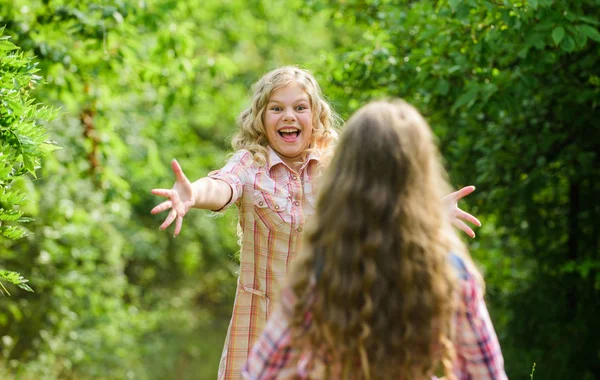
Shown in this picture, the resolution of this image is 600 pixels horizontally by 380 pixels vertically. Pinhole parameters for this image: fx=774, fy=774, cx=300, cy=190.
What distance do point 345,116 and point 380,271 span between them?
368 cm

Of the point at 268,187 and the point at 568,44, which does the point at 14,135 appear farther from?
Result: the point at 568,44

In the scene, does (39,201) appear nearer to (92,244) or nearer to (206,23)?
(92,244)

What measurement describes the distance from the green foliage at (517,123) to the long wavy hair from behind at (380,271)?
2.02 meters

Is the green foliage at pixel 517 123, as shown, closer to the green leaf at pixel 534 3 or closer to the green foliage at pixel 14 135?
the green leaf at pixel 534 3

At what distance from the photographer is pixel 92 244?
29.0ft

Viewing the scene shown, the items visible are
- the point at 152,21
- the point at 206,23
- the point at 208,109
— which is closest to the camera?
the point at 152,21

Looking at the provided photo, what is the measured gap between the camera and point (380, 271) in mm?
1918

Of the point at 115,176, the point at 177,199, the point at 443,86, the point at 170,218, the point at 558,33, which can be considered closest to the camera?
the point at 170,218

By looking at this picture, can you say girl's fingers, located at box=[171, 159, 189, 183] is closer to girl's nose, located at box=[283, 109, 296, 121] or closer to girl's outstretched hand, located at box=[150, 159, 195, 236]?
girl's outstretched hand, located at box=[150, 159, 195, 236]

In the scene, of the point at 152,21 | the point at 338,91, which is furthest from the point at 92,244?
the point at 338,91

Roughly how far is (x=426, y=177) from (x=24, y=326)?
629 cm

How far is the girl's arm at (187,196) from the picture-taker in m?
2.37

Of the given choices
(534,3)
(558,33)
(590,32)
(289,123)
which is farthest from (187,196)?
(590,32)

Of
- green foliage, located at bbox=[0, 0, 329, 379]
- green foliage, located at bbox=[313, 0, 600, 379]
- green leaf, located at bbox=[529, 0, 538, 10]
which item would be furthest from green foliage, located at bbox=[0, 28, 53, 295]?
green leaf, located at bbox=[529, 0, 538, 10]
